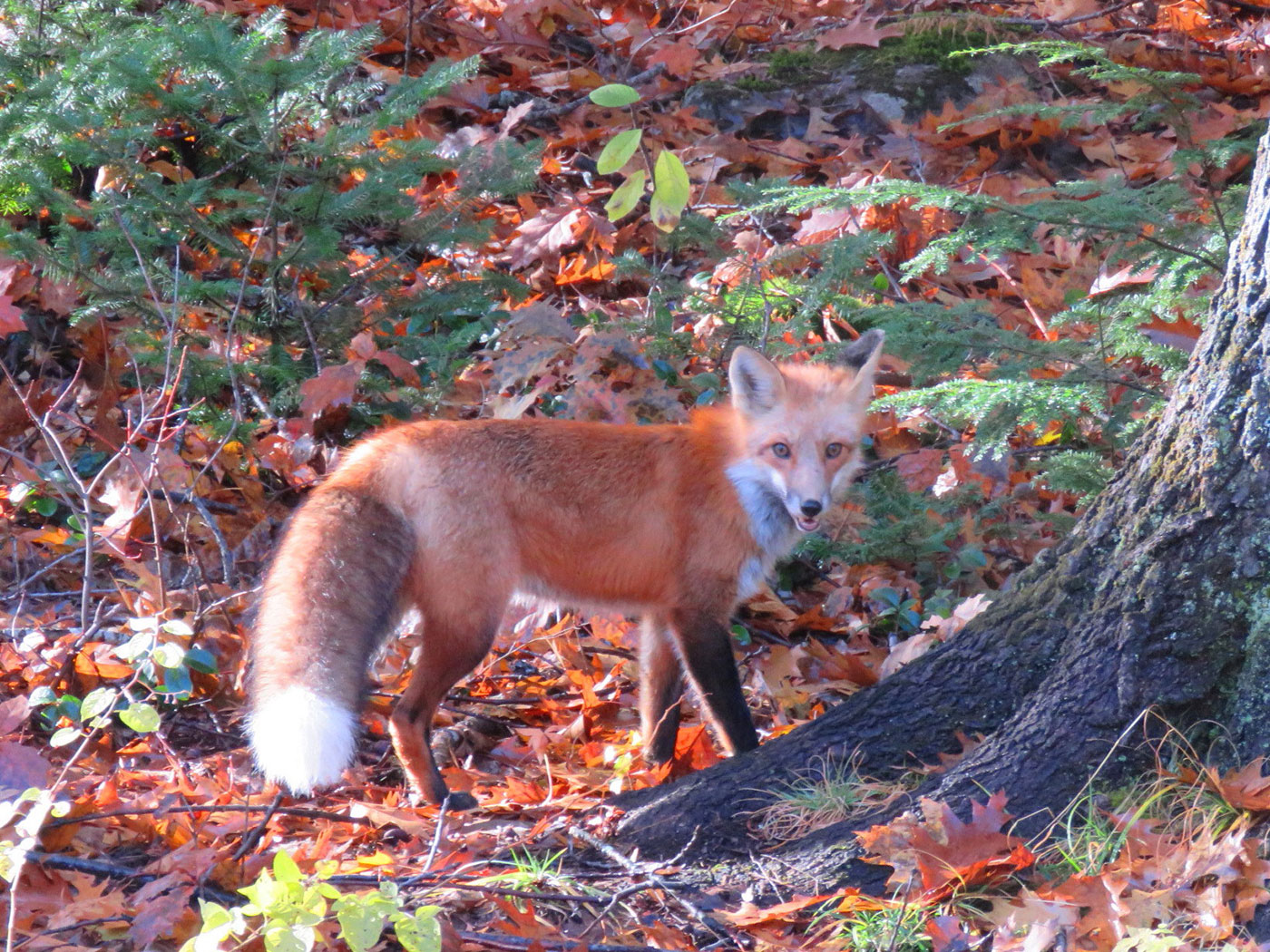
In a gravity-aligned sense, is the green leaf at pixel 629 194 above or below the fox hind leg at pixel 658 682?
above

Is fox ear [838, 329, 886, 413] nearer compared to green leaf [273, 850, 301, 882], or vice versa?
green leaf [273, 850, 301, 882]

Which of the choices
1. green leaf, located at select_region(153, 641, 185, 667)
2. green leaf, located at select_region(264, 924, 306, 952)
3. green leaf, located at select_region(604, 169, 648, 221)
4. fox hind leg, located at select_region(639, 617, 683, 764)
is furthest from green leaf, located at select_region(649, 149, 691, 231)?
fox hind leg, located at select_region(639, 617, 683, 764)

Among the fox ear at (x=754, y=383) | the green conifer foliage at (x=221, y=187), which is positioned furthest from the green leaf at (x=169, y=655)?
the fox ear at (x=754, y=383)

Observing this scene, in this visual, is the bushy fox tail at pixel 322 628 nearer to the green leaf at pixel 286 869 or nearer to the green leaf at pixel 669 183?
the green leaf at pixel 286 869

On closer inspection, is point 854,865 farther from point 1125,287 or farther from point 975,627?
point 1125,287

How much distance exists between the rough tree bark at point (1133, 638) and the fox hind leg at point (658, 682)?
1.04 meters

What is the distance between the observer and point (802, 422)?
4.62 m

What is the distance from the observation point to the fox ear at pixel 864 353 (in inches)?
184

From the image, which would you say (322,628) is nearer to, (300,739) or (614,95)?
(300,739)

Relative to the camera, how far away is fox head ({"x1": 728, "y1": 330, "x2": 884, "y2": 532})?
453 cm

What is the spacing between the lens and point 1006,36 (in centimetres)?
912

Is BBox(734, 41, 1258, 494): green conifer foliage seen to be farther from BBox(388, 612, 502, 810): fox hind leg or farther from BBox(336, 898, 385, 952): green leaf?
BBox(336, 898, 385, 952): green leaf

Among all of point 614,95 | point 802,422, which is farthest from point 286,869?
point 802,422

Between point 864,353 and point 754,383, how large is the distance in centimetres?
51
